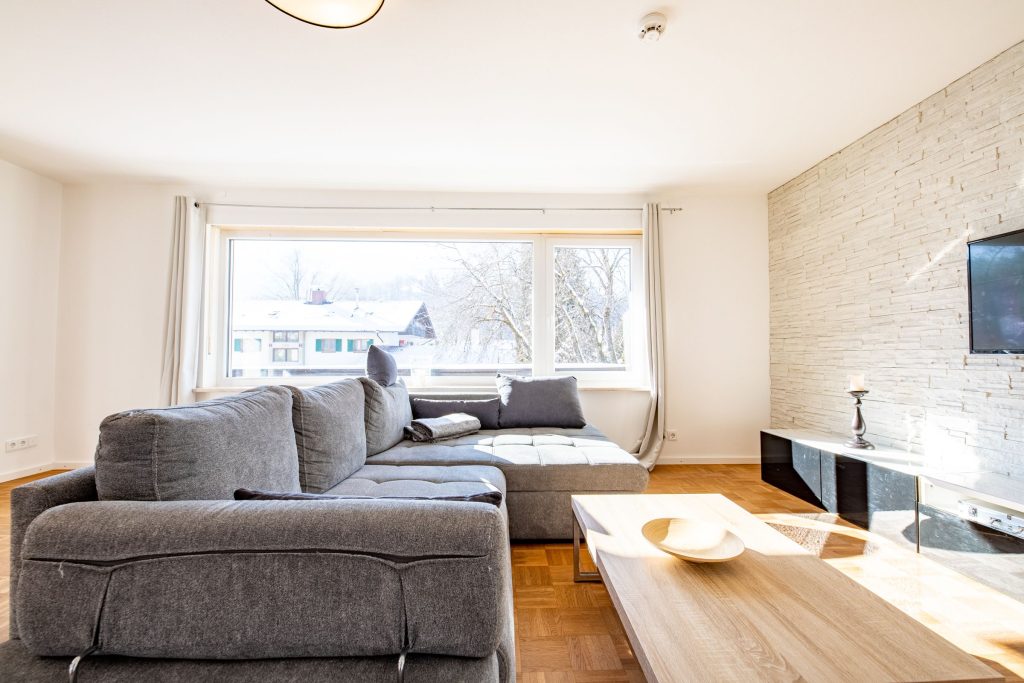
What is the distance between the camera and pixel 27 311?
12.6 feet

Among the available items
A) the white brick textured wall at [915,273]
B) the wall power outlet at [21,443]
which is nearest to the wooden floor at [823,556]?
the white brick textured wall at [915,273]

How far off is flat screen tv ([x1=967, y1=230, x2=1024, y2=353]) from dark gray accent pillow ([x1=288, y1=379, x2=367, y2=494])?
3056 millimetres

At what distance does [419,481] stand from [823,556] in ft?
6.40

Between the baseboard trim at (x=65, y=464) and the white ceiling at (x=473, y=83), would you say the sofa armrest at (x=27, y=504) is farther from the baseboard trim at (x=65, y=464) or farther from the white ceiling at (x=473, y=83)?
the baseboard trim at (x=65, y=464)

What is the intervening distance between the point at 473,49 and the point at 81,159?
10.8ft

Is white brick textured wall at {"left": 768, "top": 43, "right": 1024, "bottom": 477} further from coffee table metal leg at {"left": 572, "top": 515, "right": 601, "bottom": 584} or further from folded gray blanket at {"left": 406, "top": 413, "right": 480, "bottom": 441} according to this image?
folded gray blanket at {"left": 406, "top": 413, "right": 480, "bottom": 441}

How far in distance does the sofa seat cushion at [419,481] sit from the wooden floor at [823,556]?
1.41 ft

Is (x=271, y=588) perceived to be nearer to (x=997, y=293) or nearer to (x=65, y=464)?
(x=997, y=293)

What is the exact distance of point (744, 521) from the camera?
175 centimetres

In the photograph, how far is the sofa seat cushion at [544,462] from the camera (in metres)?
2.50

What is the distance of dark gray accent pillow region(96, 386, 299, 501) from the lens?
1032mm

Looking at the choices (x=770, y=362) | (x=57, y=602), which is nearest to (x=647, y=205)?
(x=770, y=362)

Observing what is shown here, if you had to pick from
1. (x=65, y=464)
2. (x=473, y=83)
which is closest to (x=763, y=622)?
(x=473, y=83)

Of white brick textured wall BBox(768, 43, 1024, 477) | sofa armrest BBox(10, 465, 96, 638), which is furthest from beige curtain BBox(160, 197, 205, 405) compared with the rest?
white brick textured wall BBox(768, 43, 1024, 477)
